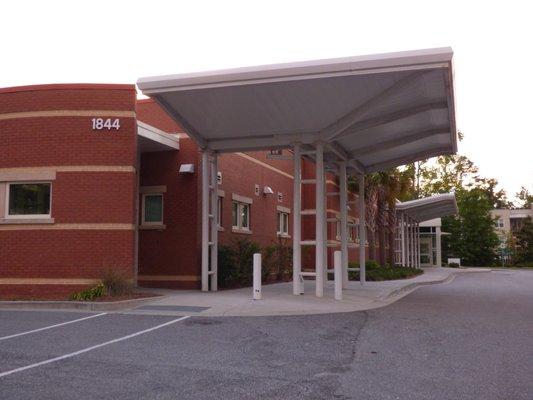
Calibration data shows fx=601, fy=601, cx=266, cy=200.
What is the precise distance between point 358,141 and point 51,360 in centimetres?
1206

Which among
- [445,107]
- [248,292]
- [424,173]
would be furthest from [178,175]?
[424,173]

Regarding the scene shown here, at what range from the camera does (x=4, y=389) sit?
6277 millimetres

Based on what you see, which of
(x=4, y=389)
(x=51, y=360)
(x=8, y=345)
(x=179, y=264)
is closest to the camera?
(x=4, y=389)

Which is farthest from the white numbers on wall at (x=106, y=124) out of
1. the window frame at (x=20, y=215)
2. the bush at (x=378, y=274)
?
the bush at (x=378, y=274)

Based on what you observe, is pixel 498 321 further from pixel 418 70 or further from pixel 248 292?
pixel 248 292

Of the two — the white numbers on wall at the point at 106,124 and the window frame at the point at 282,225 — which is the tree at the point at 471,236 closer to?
the window frame at the point at 282,225

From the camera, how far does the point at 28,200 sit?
51.1 feet

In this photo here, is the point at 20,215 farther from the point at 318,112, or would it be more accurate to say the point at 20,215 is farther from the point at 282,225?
the point at 282,225

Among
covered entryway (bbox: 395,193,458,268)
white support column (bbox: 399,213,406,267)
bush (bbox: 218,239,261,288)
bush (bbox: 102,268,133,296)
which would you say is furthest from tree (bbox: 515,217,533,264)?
bush (bbox: 102,268,133,296)

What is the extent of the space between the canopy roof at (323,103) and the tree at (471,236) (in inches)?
1796

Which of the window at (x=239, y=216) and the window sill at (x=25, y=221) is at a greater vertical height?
the window at (x=239, y=216)

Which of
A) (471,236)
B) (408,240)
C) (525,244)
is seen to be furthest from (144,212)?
(525,244)

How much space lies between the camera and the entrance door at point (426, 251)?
51.4 meters

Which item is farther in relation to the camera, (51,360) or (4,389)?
(51,360)
